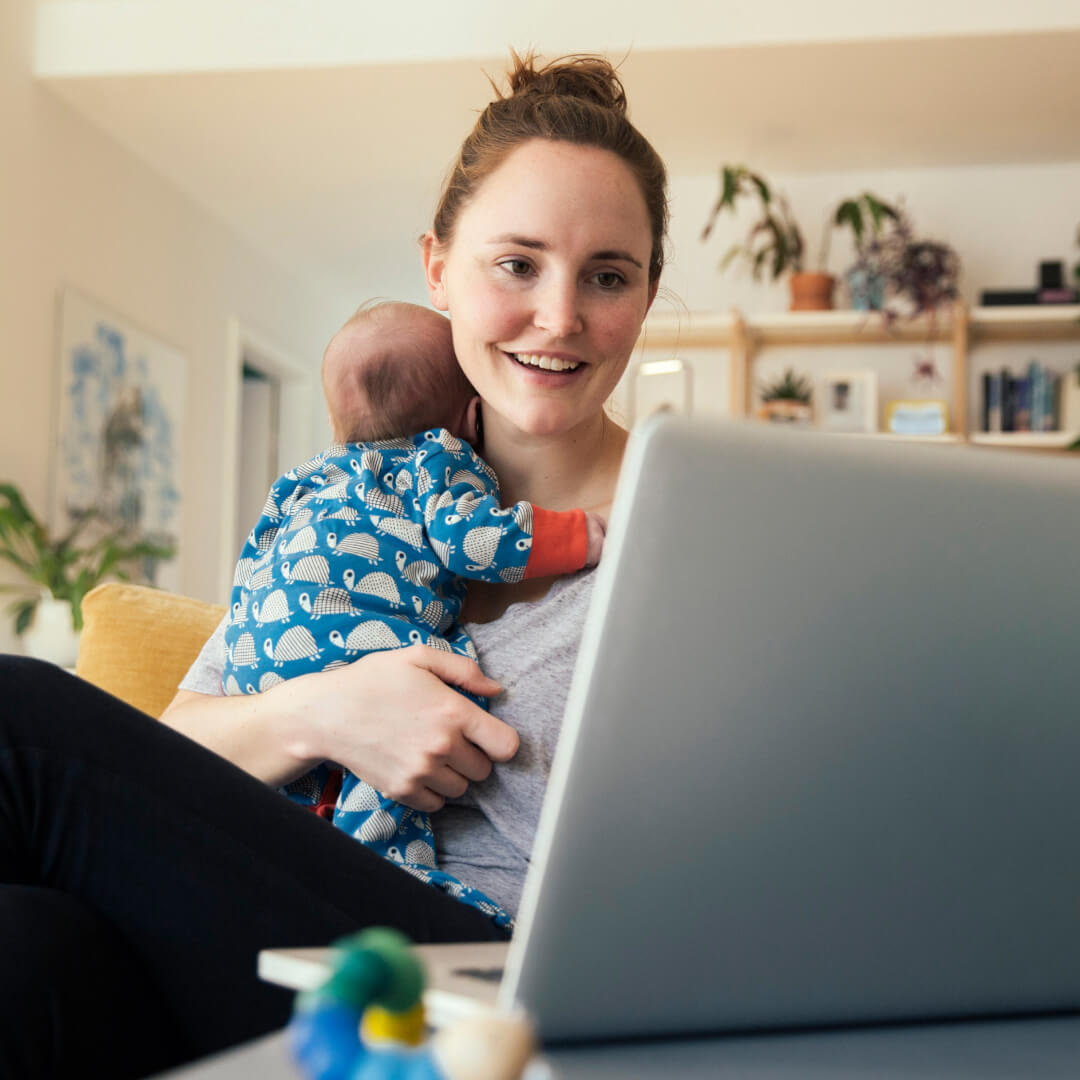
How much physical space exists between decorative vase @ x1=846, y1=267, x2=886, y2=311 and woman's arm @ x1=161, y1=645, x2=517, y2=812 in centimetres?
375

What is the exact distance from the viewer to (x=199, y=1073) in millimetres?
338

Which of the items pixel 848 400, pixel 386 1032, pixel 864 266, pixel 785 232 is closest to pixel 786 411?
pixel 848 400

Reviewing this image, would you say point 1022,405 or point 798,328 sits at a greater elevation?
point 798,328

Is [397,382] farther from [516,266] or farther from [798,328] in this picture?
[798,328]

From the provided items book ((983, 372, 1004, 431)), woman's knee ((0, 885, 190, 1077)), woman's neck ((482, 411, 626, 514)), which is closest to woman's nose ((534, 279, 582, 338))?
woman's neck ((482, 411, 626, 514))

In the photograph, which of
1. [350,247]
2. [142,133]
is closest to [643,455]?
[142,133]

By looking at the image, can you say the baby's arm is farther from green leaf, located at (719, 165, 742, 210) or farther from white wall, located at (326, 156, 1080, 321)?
white wall, located at (326, 156, 1080, 321)

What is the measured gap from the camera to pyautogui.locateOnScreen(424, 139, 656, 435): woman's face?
3.76ft

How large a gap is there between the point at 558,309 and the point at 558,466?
0.67 ft

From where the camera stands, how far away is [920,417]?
14.5 feet

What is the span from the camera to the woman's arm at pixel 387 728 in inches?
37.5

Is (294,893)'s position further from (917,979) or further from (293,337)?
(293,337)

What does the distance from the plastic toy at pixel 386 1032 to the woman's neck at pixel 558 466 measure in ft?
3.30

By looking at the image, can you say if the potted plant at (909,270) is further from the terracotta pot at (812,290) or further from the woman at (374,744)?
the woman at (374,744)
